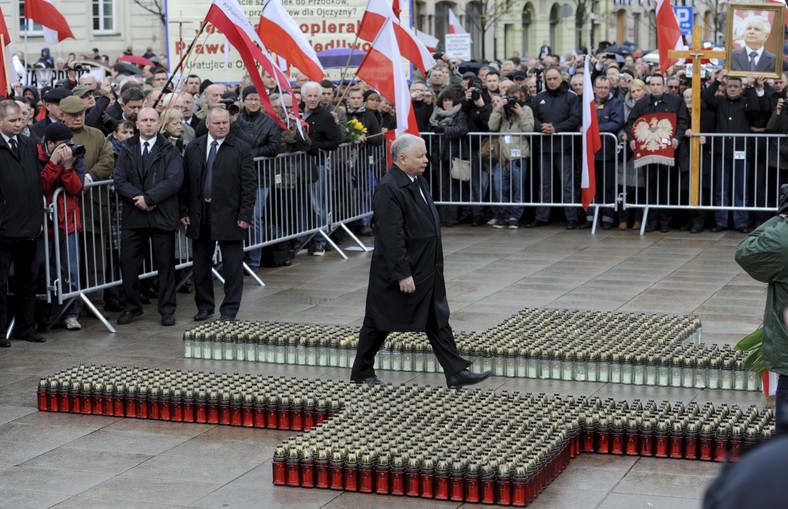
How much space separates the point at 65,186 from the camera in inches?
448

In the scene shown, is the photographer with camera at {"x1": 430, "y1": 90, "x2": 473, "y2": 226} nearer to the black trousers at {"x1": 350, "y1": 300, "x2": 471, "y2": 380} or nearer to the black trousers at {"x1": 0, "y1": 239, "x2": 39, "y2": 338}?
the black trousers at {"x1": 0, "y1": 239, "x2": 39, "y2": 338}

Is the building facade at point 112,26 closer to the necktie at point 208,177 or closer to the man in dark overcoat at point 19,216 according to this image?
the necktie at point 208,177

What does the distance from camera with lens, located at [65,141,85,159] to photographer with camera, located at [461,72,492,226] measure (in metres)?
7.47

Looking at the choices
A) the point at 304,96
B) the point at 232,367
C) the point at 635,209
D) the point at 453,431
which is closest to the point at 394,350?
the point at 232,367

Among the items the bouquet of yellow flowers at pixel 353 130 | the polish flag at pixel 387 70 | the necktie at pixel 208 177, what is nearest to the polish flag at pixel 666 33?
the bouquet of yellow flowers at pixel 353 130

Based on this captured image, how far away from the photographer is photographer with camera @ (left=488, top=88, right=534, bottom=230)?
17.7 m

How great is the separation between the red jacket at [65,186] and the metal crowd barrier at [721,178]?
8366 millimetres

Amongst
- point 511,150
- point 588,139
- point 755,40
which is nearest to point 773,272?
point 588,139

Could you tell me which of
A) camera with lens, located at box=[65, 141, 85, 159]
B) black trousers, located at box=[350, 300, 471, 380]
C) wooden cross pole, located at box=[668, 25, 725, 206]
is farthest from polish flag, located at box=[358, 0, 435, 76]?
black trousers, located at box=[350, 300, 471, 380]

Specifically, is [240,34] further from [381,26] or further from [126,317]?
[126,317]

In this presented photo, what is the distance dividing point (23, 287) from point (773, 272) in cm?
704

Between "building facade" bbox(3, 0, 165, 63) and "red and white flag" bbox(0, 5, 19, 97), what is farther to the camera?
"building facade" bbox(3, 0, 165, 63)

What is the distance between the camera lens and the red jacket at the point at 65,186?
11273 millimetres

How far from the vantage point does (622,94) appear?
17.9 m
